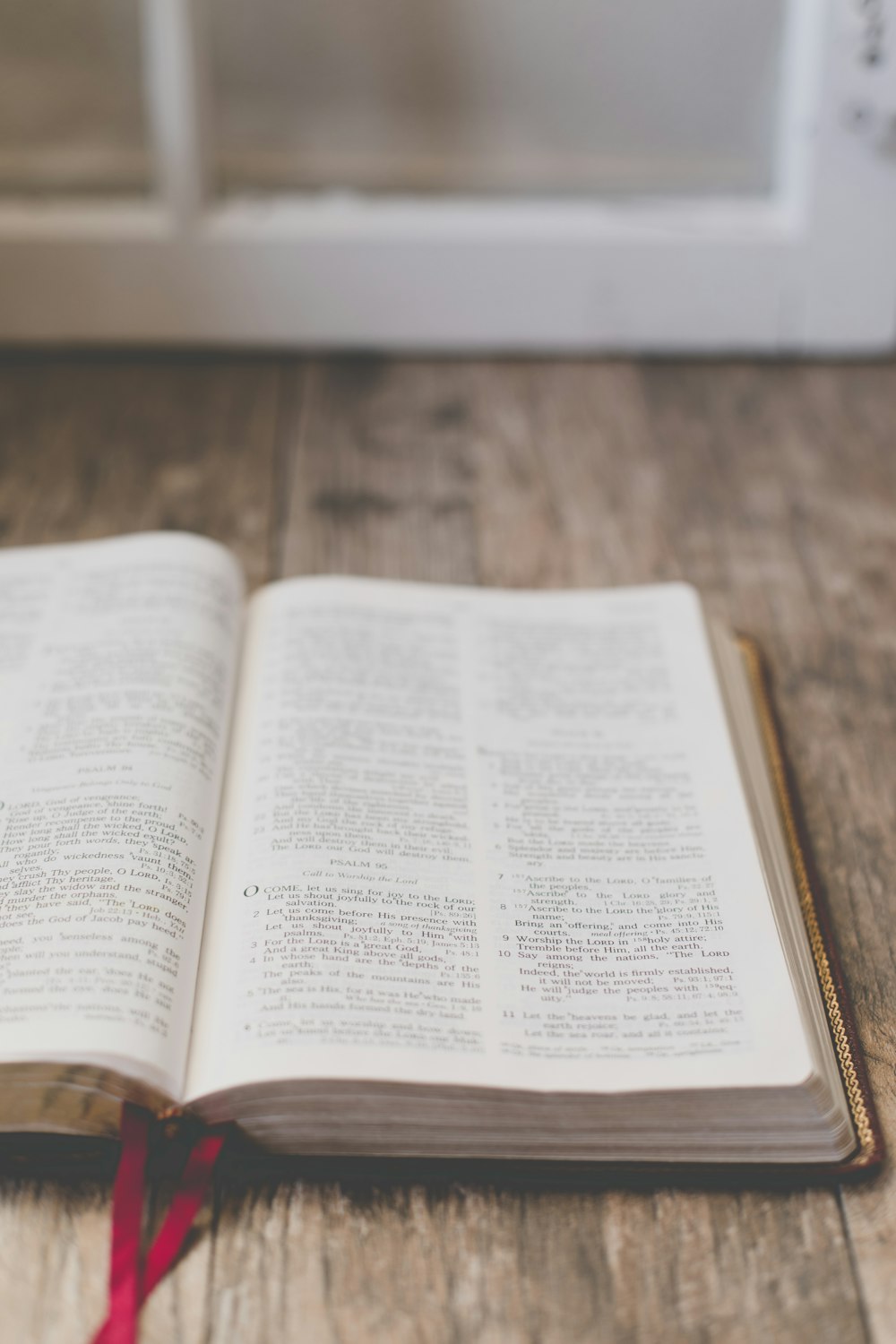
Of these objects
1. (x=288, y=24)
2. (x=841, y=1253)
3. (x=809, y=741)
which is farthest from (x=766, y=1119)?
(x=288, y=24)

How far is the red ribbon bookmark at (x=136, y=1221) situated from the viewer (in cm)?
44

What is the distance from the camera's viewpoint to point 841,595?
2.67 feet

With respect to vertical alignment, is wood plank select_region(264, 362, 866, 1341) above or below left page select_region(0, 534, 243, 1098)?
below

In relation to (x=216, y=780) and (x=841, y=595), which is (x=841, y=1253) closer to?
(x=216, y=780)

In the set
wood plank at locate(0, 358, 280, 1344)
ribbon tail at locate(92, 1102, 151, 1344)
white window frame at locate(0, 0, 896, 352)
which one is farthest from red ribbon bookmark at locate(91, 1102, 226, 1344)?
white window frame at locate(0, 0, 896, 352)

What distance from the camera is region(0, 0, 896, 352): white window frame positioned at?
1.00 metres

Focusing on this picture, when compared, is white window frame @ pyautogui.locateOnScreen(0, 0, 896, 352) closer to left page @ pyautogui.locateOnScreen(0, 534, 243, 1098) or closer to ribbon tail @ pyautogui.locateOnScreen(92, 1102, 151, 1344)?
left page @ pyautogui.locateOnScreen(0, 534, 243, 1098)

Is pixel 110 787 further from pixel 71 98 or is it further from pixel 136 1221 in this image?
pixel 71 98

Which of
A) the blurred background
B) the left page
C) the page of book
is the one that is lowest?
the page of book

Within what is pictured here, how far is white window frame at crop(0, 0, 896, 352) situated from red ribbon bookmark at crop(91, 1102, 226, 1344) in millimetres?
773

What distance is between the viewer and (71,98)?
1.02 m

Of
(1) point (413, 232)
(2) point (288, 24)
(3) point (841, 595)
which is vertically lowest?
(3) point (841, 595)

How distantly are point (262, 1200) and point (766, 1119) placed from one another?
20 cm

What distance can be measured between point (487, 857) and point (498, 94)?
739mm
